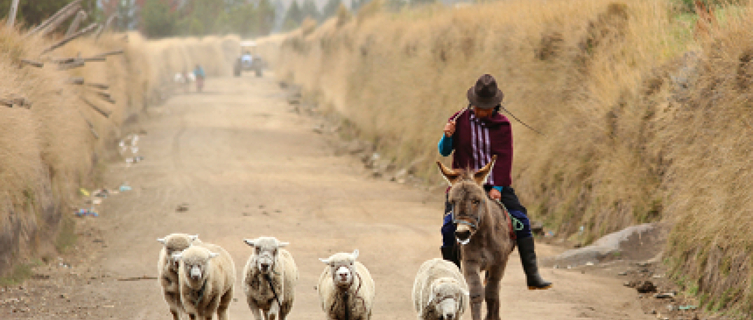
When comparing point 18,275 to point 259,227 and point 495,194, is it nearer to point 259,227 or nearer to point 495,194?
point 259,227

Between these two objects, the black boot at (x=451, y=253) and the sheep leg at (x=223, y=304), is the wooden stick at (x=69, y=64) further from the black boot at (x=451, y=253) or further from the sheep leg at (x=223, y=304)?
the black boot at (x=451, y=253)

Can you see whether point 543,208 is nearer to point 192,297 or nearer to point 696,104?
point 696,104

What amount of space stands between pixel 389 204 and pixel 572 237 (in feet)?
16.1

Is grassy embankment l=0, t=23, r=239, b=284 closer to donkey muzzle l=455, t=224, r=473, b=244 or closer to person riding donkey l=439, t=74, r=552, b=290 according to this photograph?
person riding donkey l=439, t=74, r=552, b=290

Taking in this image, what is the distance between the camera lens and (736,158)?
8680 mm

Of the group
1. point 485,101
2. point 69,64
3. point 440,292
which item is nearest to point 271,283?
point 440,292

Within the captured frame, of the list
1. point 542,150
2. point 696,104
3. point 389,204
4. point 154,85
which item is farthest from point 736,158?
point 154,85

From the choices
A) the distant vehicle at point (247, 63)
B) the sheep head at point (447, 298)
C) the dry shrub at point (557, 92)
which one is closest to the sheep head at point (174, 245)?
the sheep head at point (447, 298)

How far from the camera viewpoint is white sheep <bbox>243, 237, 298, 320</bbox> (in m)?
7.14

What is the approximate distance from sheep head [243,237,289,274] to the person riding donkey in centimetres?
156

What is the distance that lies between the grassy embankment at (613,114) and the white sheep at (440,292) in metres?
3.24

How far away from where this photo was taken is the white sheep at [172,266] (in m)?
7.36

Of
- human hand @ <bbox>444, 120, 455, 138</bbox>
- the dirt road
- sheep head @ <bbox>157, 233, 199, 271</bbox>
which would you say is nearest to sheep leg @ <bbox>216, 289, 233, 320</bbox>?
sheep head @ <bbox>157, 233, 199, 271</bbox>

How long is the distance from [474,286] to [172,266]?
283 cm
